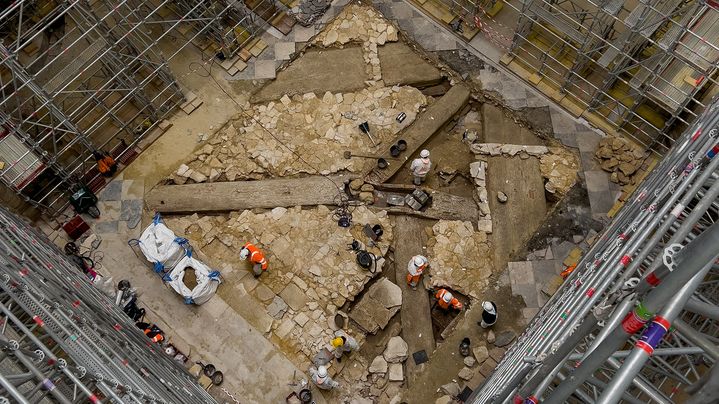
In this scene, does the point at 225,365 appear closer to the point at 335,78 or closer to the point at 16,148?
the point at 16,148

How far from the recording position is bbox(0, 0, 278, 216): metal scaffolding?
13.3m

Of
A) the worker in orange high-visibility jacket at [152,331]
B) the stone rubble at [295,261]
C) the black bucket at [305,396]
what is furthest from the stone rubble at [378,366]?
the worker in orange high-visibility jacket at [152,331]

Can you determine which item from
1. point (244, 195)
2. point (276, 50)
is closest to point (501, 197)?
point (244, 195)

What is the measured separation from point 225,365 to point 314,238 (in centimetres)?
363

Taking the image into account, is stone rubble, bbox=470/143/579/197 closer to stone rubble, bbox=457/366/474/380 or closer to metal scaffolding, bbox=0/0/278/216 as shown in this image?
stone rubble, bbox=457/366/474/380

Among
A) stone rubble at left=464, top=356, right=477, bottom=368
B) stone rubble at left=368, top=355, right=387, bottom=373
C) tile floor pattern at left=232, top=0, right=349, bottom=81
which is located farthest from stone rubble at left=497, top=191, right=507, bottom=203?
tile floor pattern at left=232, top=0, right=349, bottom=81

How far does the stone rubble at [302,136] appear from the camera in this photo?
50.3 ft

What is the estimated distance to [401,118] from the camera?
15586 millimetres

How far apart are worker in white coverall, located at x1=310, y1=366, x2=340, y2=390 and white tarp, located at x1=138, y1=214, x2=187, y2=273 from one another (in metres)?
4.28

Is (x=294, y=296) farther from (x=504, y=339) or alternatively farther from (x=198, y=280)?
(x=504, y=339)

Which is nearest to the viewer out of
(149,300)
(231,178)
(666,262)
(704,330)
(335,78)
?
(666,262)

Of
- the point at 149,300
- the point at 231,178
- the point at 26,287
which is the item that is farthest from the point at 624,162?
the point at 26,287

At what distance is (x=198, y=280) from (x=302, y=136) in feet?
15.1

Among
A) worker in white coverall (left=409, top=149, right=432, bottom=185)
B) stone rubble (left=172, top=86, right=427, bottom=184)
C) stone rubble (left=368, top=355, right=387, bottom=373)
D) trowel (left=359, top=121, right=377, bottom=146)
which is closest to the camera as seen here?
→ stone rubble (left=368, top=355, right=387, bottom=373)
